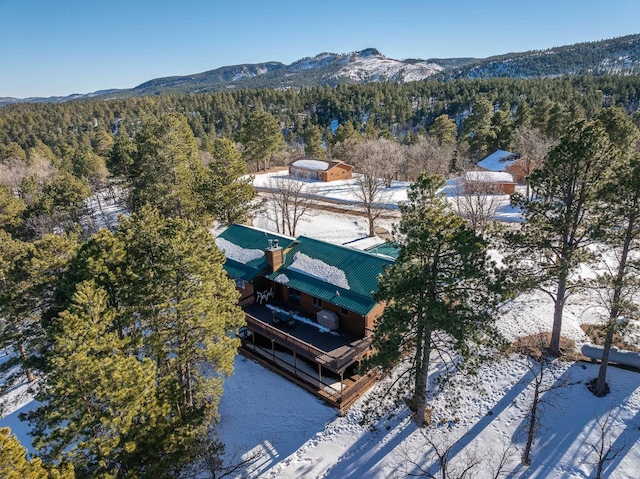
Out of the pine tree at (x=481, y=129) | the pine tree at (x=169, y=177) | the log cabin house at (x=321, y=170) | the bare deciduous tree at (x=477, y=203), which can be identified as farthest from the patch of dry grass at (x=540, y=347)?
the pine tree at (x=481, y=129)

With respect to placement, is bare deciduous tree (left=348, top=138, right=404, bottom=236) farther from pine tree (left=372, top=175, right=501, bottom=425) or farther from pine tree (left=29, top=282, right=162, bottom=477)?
pine tree (left=29, top=282, right=162, bottom=477)

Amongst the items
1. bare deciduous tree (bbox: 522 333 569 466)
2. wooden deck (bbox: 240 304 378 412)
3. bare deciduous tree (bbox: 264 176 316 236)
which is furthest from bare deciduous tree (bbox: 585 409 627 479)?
bare deciduous tree (bbox: 264 176 316 236)

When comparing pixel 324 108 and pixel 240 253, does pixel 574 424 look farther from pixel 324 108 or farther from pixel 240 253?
pixel 324 108

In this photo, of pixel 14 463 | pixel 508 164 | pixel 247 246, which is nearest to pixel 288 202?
pixel 247 246

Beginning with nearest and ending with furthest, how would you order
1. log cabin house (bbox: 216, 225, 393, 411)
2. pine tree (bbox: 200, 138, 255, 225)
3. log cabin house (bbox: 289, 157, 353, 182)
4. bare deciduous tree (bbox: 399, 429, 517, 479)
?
bare deciduous tree (bbox: 399, 429, 517, 479), log cabin house (bbox: 216, 225, 393, 411), pine tree (bbox: 200, 138, 255, 225), log cabin house (bbox: 289, 157, 353, 182)

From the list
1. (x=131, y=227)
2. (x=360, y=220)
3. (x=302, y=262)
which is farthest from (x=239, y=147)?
(x=131, y=227)

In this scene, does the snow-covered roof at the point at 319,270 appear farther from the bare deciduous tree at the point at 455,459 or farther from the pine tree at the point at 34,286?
the pine tree at the point at 34,286

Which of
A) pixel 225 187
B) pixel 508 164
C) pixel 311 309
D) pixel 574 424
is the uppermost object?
pixel 225 187

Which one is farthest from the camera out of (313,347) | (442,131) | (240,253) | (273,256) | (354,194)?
(442,131)
